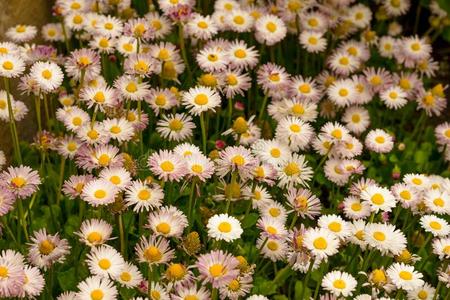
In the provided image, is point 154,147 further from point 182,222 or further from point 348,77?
point 348,77

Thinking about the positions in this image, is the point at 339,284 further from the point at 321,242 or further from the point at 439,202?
the point at 439,202

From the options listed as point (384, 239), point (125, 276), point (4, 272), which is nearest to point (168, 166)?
point (125, 276)

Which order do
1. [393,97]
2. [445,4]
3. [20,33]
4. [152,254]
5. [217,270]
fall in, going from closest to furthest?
[217,270] → [152,254] → [20,33] → [393,97] → [445,4]

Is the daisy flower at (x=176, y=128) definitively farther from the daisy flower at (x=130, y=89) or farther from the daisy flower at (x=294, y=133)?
the daisy flower at (x=294, y=133)

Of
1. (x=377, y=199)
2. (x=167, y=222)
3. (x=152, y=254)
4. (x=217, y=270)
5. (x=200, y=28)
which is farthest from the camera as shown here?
(x=200, y=28)

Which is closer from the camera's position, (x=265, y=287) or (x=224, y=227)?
(x=224, y=227)

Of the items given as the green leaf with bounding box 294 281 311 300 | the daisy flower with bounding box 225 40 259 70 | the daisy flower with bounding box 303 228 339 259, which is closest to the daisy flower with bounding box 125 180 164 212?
the daisy flower with bounding box 303 228 339 259

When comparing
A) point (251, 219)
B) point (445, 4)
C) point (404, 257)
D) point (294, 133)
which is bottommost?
point (251, 219)

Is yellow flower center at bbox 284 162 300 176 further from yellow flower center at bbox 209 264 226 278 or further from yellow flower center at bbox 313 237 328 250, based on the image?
yellow flower center at bbox 209 264 226 278
